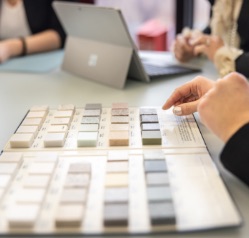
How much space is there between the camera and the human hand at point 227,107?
54cm

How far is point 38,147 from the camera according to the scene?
24.2 inches

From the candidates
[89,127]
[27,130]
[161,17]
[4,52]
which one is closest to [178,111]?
[89,127]

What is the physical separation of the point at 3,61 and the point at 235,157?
2.81 ft

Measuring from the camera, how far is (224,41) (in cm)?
108

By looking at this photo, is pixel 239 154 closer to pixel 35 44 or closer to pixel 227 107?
pixel 227 107

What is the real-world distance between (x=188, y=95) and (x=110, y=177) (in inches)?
11.7

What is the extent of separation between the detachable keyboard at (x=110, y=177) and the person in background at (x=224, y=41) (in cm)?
31

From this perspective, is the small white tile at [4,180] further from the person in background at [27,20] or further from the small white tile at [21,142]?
the person in background at [27,20]

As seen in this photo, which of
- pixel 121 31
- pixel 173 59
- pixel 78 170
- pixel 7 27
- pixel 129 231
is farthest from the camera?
pixel 7 27

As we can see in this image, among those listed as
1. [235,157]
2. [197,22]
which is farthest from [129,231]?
[197,22]

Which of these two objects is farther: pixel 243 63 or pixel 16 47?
pixel 16 47

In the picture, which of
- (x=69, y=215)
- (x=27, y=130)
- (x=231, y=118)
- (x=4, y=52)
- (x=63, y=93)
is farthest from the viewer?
(x=4, y=52)

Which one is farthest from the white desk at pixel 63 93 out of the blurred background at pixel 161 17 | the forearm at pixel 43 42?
the blurred background at pixel 161 17

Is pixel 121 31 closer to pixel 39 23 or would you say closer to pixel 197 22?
pixel 39 23
